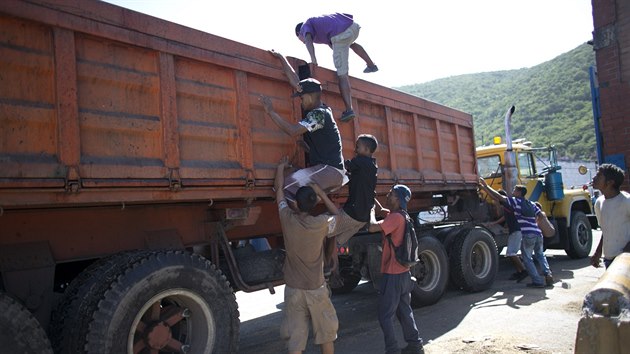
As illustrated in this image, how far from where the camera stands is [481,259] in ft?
24.0

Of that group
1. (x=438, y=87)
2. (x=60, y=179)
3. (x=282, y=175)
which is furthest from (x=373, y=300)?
(x=438, y=87)

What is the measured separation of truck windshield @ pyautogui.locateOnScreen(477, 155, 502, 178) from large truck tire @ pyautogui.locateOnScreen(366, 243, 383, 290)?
4508mm

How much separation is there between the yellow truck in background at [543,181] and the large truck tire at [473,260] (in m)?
2.13

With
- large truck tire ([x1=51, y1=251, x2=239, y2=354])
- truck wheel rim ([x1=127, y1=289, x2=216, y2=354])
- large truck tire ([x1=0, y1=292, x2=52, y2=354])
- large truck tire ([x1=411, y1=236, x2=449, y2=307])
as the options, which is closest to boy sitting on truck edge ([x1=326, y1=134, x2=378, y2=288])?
large truck tire ([x1=51, y1=251, x2=239, y2=354])

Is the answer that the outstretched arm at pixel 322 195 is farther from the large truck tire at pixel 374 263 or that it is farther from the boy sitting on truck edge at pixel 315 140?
the large truck tire at pixel 374 263

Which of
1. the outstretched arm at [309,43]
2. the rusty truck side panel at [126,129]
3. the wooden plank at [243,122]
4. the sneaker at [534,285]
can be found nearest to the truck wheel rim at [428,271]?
the sneaker at [534,285]

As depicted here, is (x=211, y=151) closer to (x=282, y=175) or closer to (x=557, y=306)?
(x=282, y=175)

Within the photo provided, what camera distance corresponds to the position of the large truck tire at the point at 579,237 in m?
9.62

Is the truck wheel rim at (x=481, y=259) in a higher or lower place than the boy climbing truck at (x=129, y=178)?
lower

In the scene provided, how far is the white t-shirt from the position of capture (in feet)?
13.3

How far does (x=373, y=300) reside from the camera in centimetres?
695

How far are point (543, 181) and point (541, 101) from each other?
53179 millimetres

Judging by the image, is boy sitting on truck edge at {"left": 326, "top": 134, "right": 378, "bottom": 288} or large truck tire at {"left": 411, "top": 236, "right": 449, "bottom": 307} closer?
boy sitting on truck edge at {"left": 326, "top": 134, "right": 378, "bottom": 288}

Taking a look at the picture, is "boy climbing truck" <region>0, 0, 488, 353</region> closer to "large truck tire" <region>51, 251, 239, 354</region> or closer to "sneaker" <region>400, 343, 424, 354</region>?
"large truck tire" <region>51, 251, 239, 354</region>
